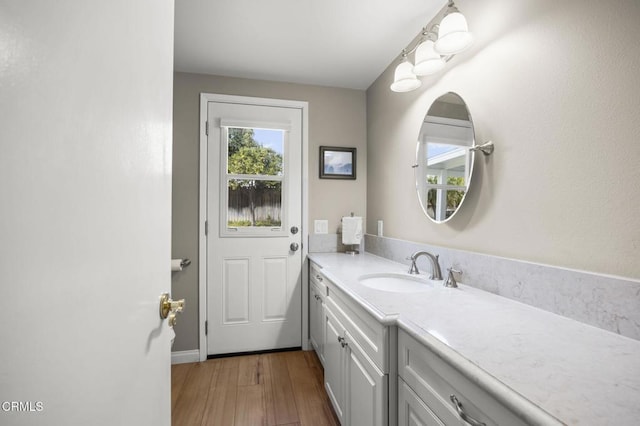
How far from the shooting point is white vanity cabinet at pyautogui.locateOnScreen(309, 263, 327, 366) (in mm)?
1959

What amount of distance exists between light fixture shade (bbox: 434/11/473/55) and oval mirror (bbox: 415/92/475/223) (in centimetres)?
25

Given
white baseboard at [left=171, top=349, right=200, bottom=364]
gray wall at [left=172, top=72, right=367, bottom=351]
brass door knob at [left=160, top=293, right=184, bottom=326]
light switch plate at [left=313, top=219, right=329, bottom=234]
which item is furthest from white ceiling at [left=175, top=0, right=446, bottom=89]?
white baseboard at [left=171, top=349, right=200, bottom=364]

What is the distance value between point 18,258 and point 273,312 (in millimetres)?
2342

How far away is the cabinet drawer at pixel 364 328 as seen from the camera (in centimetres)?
96

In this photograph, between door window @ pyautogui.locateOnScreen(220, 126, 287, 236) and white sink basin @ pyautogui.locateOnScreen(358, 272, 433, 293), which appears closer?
white sink basin @ pyautogui.locateOnScreen(358, 272, 433, 293)

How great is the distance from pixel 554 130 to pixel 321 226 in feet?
5.98

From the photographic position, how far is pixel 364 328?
114 cm

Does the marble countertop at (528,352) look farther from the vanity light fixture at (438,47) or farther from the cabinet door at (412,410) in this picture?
the vanity light fixture at (438,47)

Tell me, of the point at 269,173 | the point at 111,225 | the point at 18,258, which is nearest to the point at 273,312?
the point at 269,173

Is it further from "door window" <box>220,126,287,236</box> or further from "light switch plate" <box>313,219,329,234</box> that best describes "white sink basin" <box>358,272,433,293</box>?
"door window" <box>220,126,287,236</box>

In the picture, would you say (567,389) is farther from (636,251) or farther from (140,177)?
(140,177)

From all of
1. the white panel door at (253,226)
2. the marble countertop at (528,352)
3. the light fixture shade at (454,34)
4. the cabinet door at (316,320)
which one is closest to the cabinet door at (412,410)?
the marble countertop at (528,352)

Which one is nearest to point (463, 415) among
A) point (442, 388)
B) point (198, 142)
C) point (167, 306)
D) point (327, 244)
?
point (442, 388)

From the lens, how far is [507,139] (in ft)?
3.92
